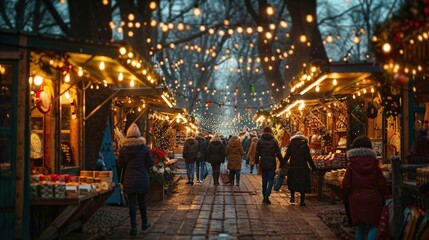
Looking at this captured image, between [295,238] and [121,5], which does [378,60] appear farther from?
[121,5]

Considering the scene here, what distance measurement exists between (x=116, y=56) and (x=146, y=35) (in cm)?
1355

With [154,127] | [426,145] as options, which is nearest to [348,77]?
[426,145]

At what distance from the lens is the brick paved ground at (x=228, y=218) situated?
11414 millimetres

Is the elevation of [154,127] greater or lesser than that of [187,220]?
greater

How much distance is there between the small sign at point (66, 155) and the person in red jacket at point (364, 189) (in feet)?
18.2

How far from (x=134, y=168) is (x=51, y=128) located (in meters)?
1.50

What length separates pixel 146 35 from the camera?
77.3 feet

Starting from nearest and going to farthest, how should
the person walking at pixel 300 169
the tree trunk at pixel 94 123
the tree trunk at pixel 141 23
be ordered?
the tree trunk at pixel 94 123
the person walking at pixel 300 169
the tree trunk at pixel 141 23

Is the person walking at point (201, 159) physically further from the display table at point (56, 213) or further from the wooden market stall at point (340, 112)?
the display table at point (56, 213)

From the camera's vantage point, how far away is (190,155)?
961 inches

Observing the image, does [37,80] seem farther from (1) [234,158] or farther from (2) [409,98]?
(1) [234,158]

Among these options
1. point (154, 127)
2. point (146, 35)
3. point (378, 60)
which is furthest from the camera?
point (154, 127)

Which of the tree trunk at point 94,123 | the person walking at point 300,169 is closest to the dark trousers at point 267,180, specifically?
the person walking at point 300,169

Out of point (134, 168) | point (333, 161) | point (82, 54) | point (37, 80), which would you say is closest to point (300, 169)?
point (333, 161)
